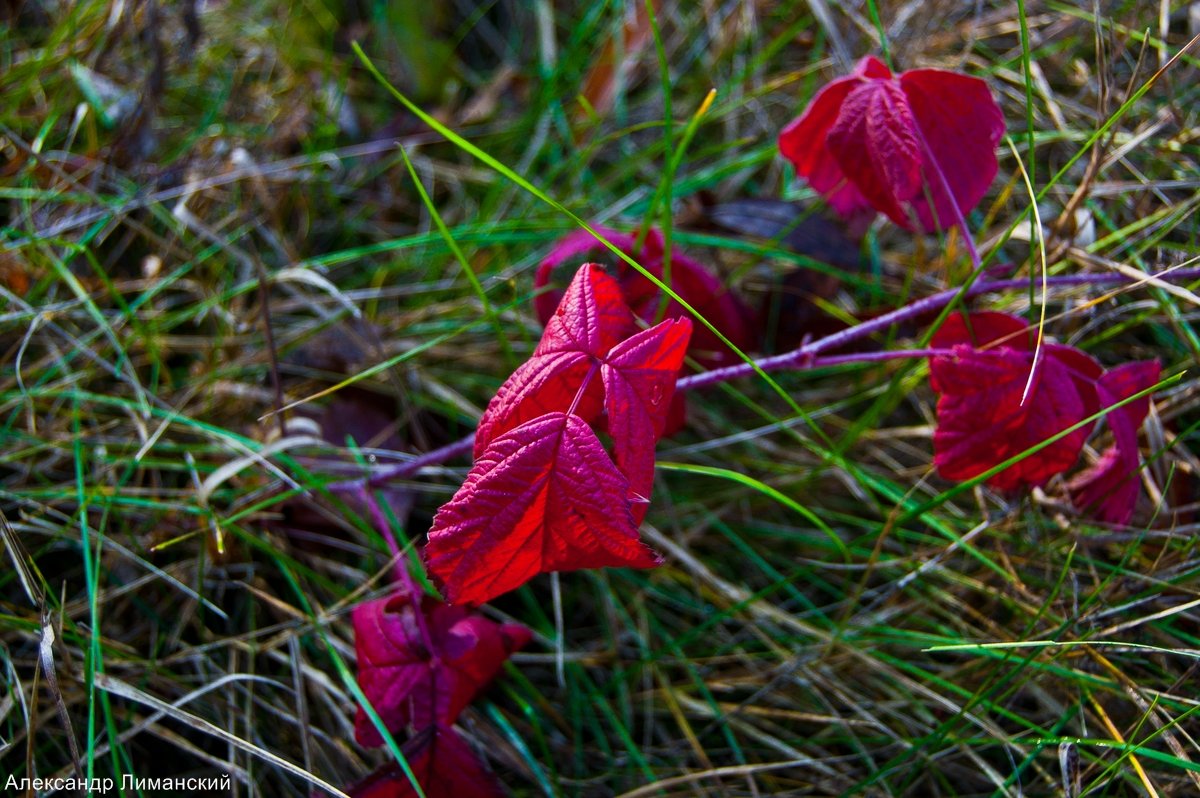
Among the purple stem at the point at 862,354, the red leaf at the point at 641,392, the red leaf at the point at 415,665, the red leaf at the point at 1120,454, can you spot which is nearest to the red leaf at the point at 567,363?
the red leaf at the point at 641,392

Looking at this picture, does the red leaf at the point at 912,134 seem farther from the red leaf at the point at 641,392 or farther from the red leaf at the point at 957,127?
the red leaf at the point at 641,392

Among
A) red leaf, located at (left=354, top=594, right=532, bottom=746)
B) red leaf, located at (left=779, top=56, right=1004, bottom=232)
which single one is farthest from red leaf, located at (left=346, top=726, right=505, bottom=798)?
red leaf, located at (left=779, top=56, right=1004, bottom=232)

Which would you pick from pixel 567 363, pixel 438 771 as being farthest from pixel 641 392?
pixel 438 771

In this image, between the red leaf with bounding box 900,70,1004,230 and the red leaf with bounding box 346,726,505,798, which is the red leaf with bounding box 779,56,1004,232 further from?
the red leaf with bounding box 346,726,505,798

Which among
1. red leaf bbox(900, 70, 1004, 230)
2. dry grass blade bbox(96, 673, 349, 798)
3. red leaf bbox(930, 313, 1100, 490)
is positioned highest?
red leaf bbox(900, 70, 1004, 230)

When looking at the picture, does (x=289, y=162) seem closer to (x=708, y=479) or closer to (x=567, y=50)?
(x=567, y=50)

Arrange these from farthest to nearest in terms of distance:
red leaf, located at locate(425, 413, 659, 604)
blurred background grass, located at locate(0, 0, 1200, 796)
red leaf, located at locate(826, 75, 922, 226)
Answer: blurred background grass, located at locate(0, 0, 1200, 796)
red leaf, located at locate(826, 75, 922, 226)
red leaf, located at locate(425, 413, 659, 604)

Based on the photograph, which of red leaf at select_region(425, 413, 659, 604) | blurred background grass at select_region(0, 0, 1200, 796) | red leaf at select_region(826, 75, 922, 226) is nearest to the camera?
red leaf at select_region(425, 413, 659, 604)

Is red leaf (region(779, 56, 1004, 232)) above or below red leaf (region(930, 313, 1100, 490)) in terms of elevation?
above
